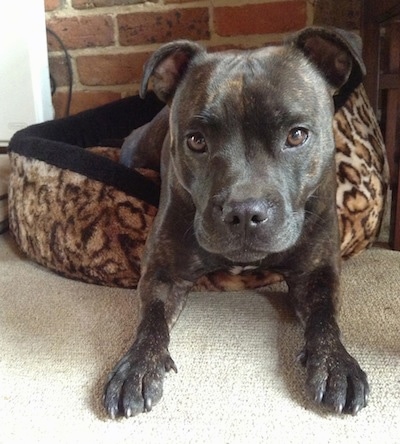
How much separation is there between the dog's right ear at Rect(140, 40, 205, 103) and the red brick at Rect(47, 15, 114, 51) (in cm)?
132

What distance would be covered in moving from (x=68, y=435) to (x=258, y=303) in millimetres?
749

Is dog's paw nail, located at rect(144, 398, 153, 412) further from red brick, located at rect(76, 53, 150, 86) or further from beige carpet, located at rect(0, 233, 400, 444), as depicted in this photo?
red brick, located at rect(76, 53, 150, 86)

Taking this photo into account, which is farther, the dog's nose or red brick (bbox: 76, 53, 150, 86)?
red brick (bbox: 76, 53, 150, 86)

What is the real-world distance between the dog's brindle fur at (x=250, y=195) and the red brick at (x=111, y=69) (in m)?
A: 1.25

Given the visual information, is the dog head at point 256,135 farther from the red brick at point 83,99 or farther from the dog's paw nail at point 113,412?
the red brick at point 83,99

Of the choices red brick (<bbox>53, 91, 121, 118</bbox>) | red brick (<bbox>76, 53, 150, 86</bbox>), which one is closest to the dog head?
red brick (<bbox>76, 53, 150, 86</bbox>)

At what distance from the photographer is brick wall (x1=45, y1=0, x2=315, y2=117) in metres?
2.72

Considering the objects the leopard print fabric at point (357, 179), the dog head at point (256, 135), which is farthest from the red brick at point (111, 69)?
the dog head at point (256, 135)

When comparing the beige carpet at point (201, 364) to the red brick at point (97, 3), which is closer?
the beige carpet at point (201, 364)

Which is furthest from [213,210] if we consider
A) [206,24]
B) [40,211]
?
[206,24]

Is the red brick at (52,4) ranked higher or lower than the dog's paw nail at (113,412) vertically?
higher

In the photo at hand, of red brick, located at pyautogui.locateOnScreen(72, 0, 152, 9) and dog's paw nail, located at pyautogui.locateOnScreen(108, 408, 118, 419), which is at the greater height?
red brick, located at pyautogui.locateOnScreen(72, 0, 152, 9)

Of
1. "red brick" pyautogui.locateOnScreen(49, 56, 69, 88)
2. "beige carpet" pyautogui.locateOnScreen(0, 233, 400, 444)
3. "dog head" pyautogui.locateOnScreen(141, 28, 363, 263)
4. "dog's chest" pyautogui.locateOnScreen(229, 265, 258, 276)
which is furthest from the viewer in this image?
"red brick" pyautogui.locateOnScreen(49, 56, 69, 88)

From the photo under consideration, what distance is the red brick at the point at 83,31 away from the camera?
2.89m
